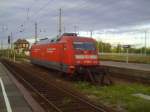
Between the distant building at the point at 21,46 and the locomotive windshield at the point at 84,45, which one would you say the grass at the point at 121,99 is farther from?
the distant building at the point at 21,46

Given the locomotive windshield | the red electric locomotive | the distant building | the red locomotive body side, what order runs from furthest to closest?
the distant building < the locomotive windshield < the red locomotive body side < the red electric locomotive

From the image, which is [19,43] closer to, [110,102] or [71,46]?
[71,46]

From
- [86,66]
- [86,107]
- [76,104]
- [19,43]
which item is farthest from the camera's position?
[19,43]

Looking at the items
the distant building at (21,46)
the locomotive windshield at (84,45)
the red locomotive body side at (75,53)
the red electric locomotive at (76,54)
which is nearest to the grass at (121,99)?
the red electric locomotive at (76,54)

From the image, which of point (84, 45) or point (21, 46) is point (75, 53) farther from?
point (21, 46)

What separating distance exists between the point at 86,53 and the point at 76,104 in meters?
11.3

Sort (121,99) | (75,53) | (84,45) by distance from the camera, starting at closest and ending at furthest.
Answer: (121,99) < (75,53) < (84,45)

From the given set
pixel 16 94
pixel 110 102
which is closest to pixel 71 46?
pixel 16 94

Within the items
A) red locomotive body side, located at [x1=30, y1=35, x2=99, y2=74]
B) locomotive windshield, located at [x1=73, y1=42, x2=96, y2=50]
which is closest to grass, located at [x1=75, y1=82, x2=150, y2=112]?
red locomotive body side, located at [x1=30, y1=35, x2=99, y2=74]

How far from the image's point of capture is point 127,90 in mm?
19516

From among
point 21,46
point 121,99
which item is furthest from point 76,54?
point 21,46

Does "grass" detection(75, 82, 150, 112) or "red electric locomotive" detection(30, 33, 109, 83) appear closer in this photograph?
"grass" detection(75, 82, 150, 112)

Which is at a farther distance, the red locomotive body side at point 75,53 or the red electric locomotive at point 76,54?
the red locomotive body side at point 75,53

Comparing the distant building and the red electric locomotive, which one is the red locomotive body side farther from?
the distant building
